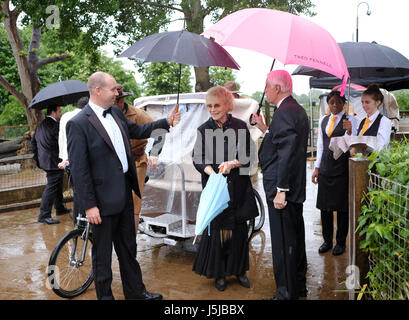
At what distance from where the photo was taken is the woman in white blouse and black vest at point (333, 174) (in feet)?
15.2

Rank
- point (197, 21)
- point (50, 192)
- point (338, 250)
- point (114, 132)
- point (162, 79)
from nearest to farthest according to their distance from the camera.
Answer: point (114, 132)
point (338, 250)
point (50, 192)
point (197, 21)
point (162, 79)

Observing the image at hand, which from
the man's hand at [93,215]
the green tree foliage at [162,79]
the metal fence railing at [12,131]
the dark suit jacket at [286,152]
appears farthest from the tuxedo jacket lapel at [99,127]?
the green tree foliage at [162,79]

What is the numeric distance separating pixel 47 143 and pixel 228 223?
407cm

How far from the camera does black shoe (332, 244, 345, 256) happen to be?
4.74 metres

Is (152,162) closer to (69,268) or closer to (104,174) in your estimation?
(104,174)

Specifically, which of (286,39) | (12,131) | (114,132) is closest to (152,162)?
(114,132)

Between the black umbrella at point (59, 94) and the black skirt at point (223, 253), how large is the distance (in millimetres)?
3736

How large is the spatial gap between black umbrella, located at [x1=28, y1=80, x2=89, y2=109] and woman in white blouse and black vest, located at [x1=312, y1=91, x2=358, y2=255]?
12.8 feet

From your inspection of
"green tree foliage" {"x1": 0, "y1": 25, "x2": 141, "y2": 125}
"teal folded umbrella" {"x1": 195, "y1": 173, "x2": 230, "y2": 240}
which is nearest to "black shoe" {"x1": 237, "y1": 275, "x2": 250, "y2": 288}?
"teal folded umbrella" {"x1": 195, "y1": 173, "x2": 230, "y2": 240}

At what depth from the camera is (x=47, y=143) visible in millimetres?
6754

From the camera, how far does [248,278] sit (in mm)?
4180

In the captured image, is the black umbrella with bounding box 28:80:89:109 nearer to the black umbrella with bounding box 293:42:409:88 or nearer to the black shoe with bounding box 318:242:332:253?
the black umbrella with bounding box 293:42:409:88

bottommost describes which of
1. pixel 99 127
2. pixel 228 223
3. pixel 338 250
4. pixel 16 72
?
pixel 338 250

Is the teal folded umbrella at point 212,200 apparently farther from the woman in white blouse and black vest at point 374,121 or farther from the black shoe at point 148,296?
the woman in white blouse and black vest at point 374,121
